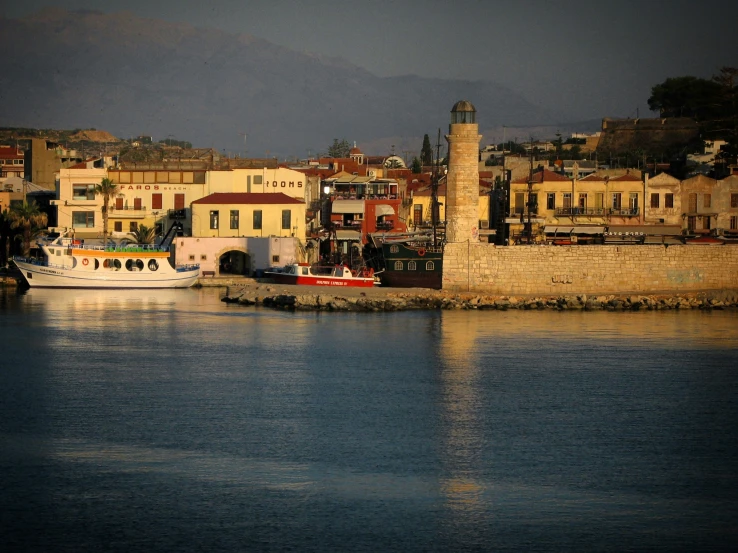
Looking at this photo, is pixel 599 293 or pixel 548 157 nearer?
pixel 599 293

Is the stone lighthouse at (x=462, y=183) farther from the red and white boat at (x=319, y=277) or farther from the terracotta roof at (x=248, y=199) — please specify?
the terracotta roof at (x=248, y=199)

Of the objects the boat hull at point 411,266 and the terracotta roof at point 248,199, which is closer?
the boat hull at point 411,266

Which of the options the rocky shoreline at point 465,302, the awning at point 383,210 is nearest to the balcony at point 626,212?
the rocky shoreline at point 465,302

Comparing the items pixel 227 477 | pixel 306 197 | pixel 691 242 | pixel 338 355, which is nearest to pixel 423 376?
pixel 338 355

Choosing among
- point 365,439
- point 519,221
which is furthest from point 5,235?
point 365,439

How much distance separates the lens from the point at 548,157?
206ft

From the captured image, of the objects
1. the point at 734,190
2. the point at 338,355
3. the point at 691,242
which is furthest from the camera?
the point at 734,190

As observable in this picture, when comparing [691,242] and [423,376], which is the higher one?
[691,242]

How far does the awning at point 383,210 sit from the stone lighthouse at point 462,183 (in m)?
9.03

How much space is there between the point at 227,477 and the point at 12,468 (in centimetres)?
290

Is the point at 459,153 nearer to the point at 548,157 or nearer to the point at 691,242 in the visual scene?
the point at 691,242

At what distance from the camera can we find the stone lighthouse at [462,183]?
3359 cm

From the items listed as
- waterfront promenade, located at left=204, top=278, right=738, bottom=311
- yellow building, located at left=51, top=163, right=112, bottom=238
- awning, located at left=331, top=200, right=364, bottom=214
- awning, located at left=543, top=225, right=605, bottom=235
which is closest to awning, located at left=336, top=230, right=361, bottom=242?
awning, located at left=331, top=200, right=364, bottom=214

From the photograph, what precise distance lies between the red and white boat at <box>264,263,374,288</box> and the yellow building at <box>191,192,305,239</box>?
295 centimetres
